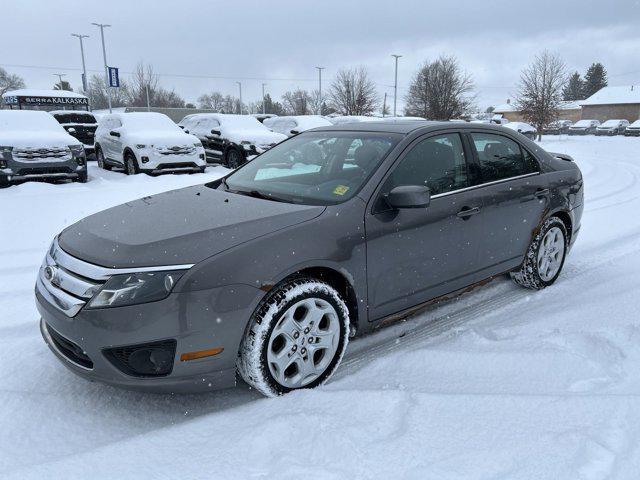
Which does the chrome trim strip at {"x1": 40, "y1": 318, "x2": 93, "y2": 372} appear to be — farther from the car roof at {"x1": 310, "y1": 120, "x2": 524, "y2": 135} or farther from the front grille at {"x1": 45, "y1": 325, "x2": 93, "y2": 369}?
the car roof at {"x1": 310, "y1": 120, "x2": 524, "y2": 135}

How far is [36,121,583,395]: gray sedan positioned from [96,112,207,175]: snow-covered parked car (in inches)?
307

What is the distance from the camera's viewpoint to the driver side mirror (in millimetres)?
3096

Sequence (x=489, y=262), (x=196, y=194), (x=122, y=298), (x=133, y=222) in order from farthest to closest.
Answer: (x=489, y=262)
(x=196, y=194)
(x=133, y=222)
(x=122, y=298)

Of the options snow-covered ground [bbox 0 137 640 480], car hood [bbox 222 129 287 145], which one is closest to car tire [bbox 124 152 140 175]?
car hood [bbox 222 129 287 145]

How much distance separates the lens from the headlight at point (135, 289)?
2.46 meters

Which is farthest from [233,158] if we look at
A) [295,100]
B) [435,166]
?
[295,100]

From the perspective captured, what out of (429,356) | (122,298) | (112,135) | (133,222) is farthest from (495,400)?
(112,135)

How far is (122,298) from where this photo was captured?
2471 millimetres

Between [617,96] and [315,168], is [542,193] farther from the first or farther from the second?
[617,96]

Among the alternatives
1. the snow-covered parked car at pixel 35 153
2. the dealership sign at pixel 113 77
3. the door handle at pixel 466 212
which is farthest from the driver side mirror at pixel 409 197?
the dealership sign at pixel 113 77

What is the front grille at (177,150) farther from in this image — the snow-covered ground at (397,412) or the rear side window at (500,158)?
the rear side window at (500,158)

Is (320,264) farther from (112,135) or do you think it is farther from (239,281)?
(112,135)

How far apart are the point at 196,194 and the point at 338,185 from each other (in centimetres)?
107

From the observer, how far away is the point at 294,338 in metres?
2.85
